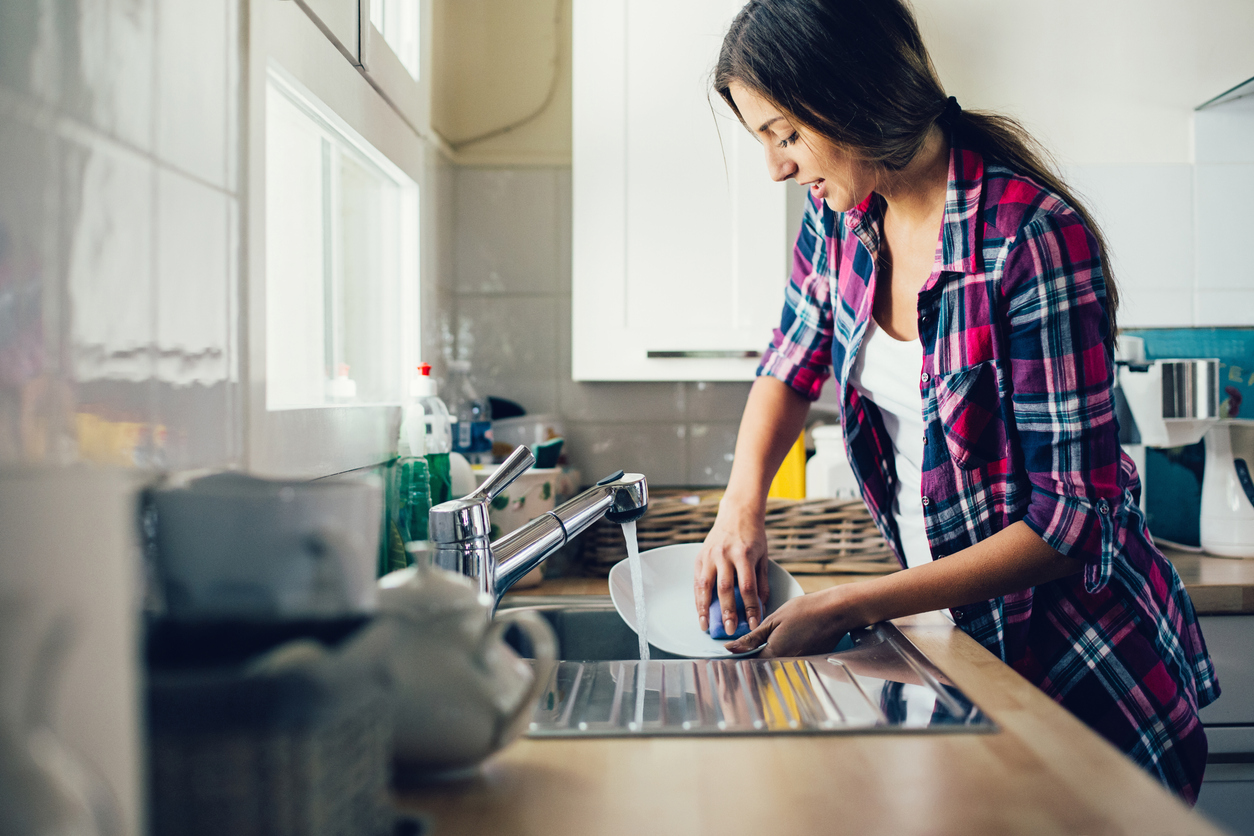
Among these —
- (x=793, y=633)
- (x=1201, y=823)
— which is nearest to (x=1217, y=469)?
(x=793, y=633)

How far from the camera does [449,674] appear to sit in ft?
1.47

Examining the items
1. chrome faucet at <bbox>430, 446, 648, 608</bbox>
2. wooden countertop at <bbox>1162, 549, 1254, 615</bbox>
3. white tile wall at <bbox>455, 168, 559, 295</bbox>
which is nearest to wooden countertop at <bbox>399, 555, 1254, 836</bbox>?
chrome faucet at <bbox>430, 446, 648, 608</bbox>

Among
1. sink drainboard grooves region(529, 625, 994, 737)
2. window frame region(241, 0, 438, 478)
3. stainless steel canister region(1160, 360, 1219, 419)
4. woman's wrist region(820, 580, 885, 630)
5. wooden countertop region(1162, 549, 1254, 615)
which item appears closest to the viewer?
sink drainboard grooves region(529, 625, 994, 737)

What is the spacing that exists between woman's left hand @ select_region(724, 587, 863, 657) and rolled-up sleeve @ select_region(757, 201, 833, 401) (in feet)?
1.37

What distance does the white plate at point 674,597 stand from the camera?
98cm

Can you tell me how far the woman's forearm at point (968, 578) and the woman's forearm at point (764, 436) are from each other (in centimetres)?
25

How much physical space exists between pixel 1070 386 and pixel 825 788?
555mm

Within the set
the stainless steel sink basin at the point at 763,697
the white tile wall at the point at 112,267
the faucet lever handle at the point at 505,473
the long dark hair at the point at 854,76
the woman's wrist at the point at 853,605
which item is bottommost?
the stainless steel sink basin at the point at 763,697

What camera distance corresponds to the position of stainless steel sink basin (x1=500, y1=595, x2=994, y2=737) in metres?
0.60

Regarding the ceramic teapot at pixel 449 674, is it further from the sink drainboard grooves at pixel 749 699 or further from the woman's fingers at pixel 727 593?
the woman's fingers at pixel 727 593

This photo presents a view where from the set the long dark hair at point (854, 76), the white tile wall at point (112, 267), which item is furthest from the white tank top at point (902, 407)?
the white tile wall at point (112, 267)

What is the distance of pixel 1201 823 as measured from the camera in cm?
42

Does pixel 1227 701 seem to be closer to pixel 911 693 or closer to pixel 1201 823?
pixel 911 693

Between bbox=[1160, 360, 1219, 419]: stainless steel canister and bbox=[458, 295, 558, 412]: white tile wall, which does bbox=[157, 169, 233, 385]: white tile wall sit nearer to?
bbox=[458, 295, 558, 412]: white tile wall
